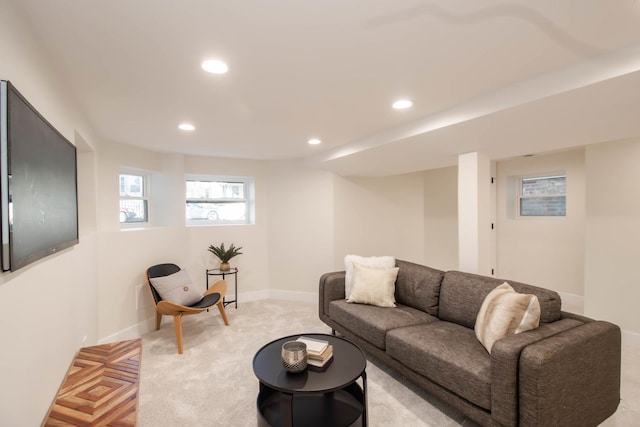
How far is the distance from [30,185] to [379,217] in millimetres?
4370

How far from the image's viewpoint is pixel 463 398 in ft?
6.23

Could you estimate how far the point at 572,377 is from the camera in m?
1.65

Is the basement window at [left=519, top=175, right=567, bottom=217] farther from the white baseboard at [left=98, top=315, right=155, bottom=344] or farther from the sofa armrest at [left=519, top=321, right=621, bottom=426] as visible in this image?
the white baseboard at [left=98, top=315, right=155, bottom=344]

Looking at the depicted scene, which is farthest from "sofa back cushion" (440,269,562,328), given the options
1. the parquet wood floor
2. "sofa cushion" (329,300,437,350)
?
the parquet wood floor

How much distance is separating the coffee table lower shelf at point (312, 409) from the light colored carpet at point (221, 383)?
275 millimetres

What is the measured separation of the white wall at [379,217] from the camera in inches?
186

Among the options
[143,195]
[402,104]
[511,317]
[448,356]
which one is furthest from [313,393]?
[143,195]

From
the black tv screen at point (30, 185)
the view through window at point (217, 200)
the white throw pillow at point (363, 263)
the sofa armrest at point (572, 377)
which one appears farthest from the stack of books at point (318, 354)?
the view through window at point (217, 200)

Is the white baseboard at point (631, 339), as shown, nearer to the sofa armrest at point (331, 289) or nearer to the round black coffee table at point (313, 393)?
the sofa armrest at point (331, 289)

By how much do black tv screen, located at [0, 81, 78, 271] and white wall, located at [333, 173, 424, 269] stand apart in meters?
3.36

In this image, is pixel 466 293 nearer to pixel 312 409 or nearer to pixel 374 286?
pixel 374 286

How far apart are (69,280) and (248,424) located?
1.52 metres

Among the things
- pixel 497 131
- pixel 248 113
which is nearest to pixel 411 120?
pixel 497 131

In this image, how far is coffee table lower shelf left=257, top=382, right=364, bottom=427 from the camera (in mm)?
1706
